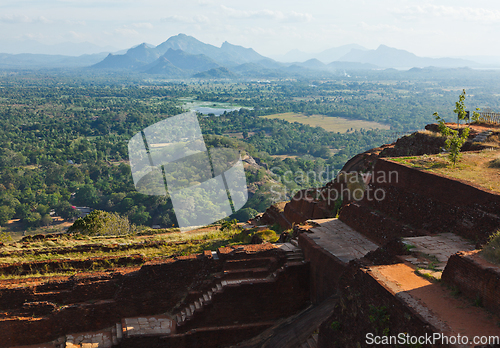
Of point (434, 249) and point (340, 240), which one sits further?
point (340, 240)

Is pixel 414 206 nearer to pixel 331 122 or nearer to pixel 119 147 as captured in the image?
pixel 119 147

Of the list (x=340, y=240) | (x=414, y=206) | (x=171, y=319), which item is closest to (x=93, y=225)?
(x=171, y=319)

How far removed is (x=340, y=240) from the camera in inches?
420

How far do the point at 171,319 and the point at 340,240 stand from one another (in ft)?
16.1

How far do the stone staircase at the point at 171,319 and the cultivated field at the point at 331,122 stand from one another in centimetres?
10090

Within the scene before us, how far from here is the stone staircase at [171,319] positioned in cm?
951

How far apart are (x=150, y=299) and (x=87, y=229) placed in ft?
30.1

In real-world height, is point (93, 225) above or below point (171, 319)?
below

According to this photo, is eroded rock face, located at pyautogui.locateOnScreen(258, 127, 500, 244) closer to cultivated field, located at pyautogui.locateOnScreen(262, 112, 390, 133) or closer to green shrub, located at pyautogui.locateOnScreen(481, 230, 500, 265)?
green shrub, located at pyautogui.locateOnScreen(481, 230, 500, 265)

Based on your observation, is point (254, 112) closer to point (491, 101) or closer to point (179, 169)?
point (491, 101)

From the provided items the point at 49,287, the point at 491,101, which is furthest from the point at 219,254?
the point at 491,101

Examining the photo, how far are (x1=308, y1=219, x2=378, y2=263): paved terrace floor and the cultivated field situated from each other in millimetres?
98724

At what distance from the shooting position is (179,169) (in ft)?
74.7

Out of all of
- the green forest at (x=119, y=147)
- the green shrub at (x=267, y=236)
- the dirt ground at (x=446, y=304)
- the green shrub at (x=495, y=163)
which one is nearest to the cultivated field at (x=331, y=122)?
the green forest at (x=119, y=147)
